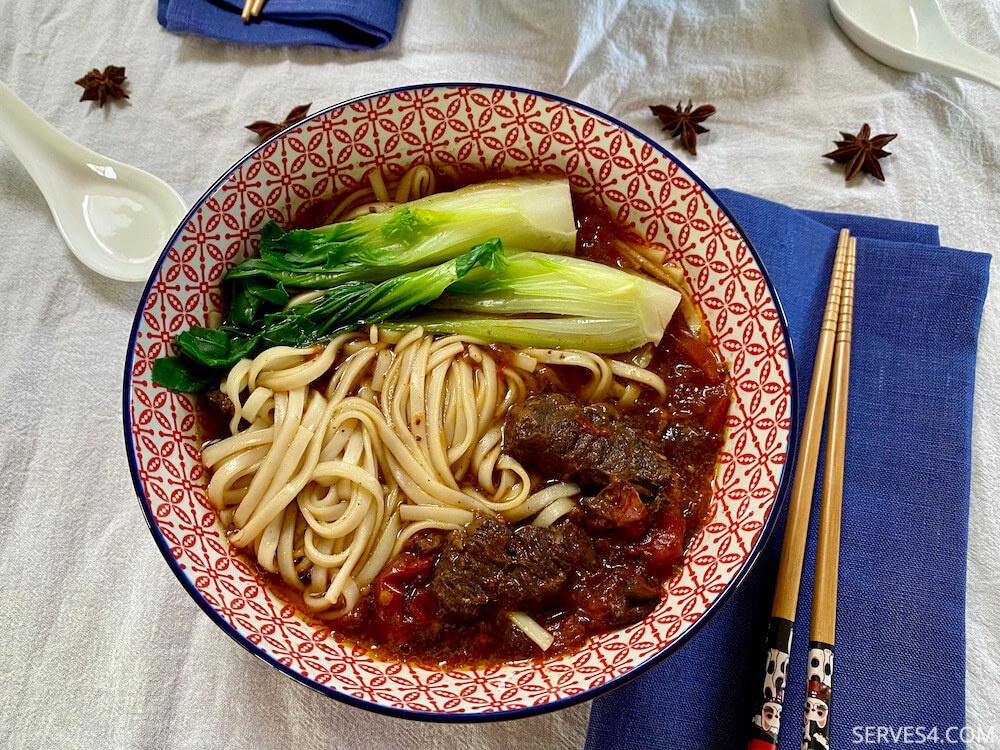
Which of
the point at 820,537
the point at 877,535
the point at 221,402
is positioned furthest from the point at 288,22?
the point at 877,535

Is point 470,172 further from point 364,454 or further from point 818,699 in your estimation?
point 818,699

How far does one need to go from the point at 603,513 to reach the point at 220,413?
5.75 feet

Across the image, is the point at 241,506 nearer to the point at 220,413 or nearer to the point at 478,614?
the point at 220,413

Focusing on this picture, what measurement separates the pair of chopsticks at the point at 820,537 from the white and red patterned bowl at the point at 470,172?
14.2 inches

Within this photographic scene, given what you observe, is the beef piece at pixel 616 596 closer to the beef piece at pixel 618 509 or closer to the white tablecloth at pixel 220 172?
the beef piece at pixel 618 509

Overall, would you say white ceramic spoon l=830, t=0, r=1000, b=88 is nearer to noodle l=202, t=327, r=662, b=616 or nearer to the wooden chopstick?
the wooden chopstick

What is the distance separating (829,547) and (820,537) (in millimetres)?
56

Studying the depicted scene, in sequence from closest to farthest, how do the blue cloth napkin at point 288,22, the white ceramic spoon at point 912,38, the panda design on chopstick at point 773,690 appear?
the panda design on chopstick at point 773,690 → the white ceramic spoon at point 912,38 → the blue cloth napkin at point 288,22

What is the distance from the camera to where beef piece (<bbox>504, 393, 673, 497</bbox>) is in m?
3.04

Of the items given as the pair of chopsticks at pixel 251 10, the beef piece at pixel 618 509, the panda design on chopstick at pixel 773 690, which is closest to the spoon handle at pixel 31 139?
the pair of chopsticks at pixel 251 10

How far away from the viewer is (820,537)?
3.17m

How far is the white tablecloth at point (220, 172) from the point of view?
330 centimetres

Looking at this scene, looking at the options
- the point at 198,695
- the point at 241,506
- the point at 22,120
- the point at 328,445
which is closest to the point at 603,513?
the point at 328,445

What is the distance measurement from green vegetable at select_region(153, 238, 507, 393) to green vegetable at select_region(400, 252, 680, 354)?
0.37ft
